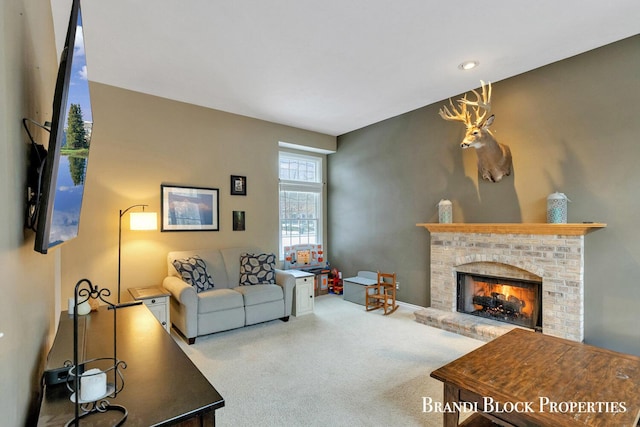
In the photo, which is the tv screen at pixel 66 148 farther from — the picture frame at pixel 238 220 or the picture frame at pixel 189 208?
the picture frame at pixel 238 220

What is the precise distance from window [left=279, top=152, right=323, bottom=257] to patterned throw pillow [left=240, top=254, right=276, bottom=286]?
3.84ft

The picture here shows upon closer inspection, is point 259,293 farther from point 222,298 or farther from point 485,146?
point 485,146

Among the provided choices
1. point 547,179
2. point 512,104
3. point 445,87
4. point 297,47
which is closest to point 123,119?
point 297,47

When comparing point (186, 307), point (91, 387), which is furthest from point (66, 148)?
point (186, 307)

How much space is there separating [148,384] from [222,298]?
240 cm

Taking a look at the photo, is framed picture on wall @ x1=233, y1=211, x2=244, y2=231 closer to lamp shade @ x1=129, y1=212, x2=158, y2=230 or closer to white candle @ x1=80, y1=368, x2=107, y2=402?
lamp shade @ x1=129, y1=212, x2=158, y2=230

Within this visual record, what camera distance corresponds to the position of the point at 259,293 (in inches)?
151

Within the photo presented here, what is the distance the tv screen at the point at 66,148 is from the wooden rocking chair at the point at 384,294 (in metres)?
3.71

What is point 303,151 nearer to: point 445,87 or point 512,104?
point 445,87

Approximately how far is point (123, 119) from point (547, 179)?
4.88m

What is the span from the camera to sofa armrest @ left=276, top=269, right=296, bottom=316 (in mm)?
4043

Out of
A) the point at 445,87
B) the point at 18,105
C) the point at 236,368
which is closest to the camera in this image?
the point at 18,105

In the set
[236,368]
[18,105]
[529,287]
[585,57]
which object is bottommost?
[236,368]

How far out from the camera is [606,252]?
294 cm
